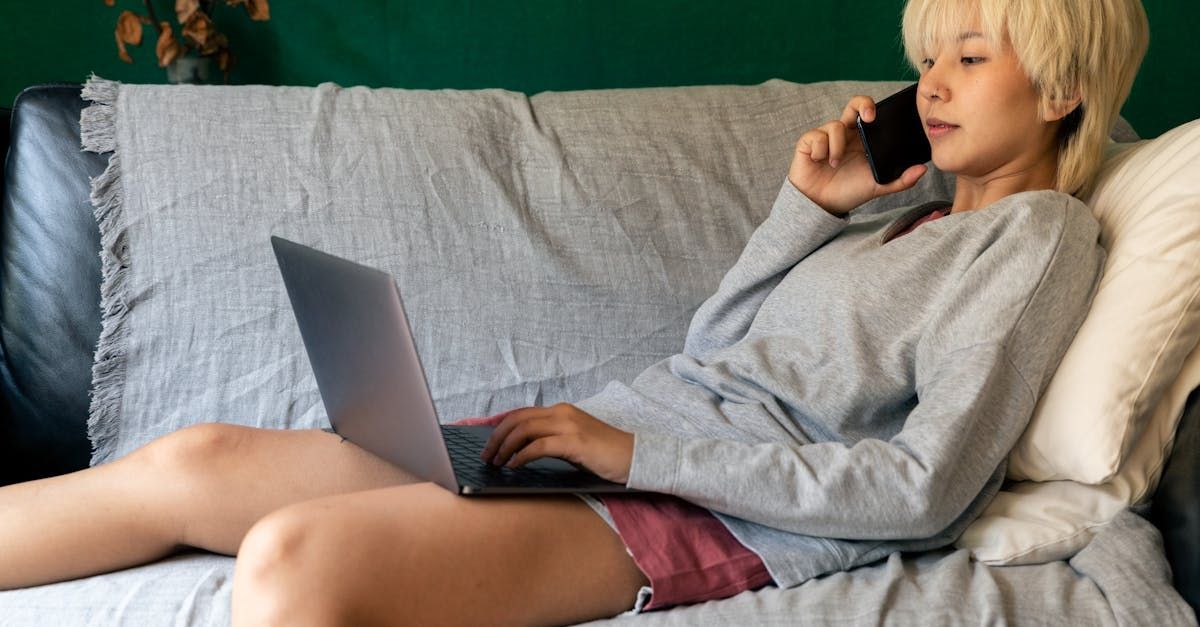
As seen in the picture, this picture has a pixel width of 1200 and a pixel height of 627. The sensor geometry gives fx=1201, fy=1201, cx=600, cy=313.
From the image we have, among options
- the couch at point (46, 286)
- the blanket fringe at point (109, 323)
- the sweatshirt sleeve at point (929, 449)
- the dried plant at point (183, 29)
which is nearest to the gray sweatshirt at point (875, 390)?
the sweatshirt sleeve at point (929, 449)

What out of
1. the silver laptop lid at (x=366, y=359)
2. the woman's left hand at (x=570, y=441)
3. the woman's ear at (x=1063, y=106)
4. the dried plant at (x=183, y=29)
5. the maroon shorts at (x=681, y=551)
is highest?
the dried plant at (x=183, y=29)

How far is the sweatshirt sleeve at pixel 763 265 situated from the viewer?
57.2 inches

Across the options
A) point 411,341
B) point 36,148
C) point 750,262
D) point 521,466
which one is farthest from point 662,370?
point 36,148

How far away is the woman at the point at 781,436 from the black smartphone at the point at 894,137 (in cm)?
2

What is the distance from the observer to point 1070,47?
1.29 metres

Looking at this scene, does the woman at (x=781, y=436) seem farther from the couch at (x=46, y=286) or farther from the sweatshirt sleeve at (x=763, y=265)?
the couch at (x=46, y=286)

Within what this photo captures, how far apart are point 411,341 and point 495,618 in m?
0.28

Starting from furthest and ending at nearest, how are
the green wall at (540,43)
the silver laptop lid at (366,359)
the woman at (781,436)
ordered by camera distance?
the green wall at (540,43), the woman at (781,436), the silver laptop lid at (366,359)

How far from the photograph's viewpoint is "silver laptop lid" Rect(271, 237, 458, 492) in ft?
2.97

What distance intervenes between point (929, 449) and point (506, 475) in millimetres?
374

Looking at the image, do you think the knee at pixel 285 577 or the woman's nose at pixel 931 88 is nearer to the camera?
the knee at pixel 285 577

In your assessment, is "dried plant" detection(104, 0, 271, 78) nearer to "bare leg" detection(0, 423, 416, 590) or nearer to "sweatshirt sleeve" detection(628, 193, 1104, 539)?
"bare leg" detection(0, 423, 416, 590)

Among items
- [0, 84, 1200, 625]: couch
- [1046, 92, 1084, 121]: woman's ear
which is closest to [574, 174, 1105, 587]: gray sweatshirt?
[1046, 92, 1084, 121]: woman's ear

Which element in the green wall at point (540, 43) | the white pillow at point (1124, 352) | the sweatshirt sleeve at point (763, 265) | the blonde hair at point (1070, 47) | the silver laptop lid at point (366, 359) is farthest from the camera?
the green wall at point (540, 43)
